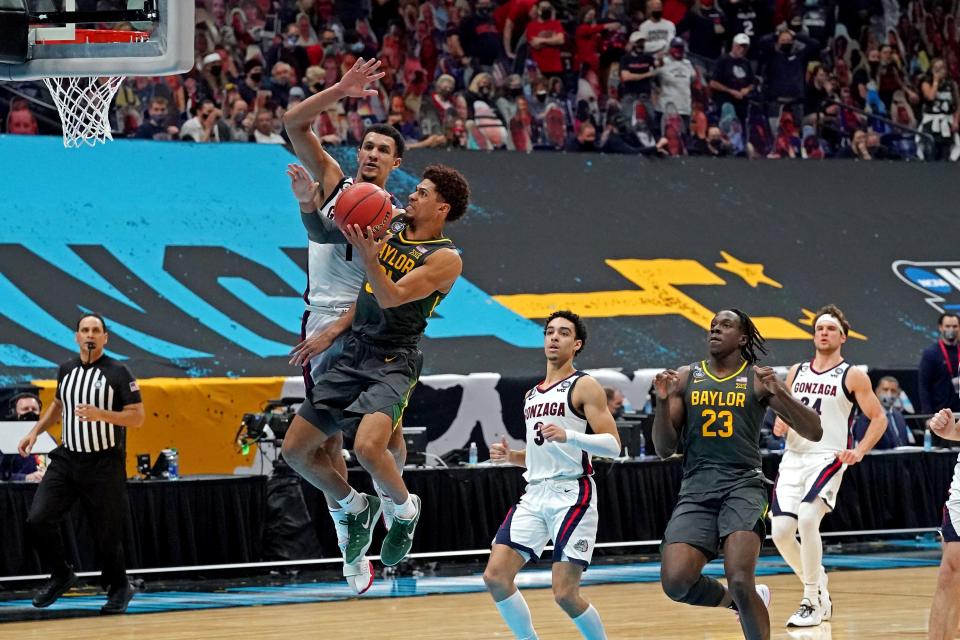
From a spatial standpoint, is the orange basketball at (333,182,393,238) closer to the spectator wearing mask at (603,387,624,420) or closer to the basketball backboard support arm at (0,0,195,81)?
the basketball backboard support arm at (0,0,195,81)

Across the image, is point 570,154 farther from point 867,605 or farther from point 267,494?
point 867,605

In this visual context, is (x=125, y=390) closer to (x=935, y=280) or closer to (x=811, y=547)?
(x=811, y=547)

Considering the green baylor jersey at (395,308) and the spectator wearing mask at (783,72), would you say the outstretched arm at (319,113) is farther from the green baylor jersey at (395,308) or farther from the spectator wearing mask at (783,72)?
the spectator wearing mask at (783,72)

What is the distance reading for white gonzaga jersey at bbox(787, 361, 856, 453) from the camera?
1077 cm

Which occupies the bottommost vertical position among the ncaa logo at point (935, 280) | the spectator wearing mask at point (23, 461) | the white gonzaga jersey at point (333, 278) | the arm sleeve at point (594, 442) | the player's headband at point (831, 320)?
the spectator wearing mask at point (23, 461)

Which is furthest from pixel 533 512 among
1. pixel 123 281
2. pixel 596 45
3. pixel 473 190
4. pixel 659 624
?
pixel 596 45

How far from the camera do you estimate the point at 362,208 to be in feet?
22.0

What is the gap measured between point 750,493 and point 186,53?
3692mm

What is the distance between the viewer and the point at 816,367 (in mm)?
10945

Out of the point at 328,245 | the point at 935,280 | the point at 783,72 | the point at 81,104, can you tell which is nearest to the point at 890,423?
the point at 935,280

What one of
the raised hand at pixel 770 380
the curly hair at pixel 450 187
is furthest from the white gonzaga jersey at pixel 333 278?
the raised hand at pixel 770 380

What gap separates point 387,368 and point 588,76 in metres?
12.3

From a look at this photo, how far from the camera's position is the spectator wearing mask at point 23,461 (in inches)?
480

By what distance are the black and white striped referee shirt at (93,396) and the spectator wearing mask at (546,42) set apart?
9120mm
